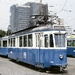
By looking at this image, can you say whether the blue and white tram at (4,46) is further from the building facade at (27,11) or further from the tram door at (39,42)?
the tram door at (39,42)

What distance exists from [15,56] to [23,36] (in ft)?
14.2

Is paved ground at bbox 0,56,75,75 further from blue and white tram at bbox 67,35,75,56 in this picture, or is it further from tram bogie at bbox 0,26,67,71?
blue and white tram at bbox 67,35,75,56

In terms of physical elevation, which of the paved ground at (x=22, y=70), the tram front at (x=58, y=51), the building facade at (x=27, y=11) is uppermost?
the building facade at (x=27, y=11)

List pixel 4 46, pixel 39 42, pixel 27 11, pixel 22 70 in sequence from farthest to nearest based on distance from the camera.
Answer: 1. pixel 27 11
2. pixel 4 46
3. pixel 22 70
4. pixel 39 42

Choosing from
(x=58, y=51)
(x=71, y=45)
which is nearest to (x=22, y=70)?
(x=58, y=51)

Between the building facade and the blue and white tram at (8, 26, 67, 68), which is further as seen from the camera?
the building facade

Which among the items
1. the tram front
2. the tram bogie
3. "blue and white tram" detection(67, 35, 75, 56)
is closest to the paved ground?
the tram bogie

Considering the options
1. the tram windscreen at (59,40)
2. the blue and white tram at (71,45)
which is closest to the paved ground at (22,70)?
the tram windscreen at (59,40)

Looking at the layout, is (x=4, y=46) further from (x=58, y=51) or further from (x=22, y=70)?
(x=58, y=51)

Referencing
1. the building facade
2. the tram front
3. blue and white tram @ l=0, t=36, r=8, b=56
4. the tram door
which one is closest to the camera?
the tram front

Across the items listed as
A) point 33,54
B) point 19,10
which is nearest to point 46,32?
point 33,54

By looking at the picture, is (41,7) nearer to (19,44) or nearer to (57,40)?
(19,44)

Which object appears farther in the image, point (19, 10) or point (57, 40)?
point (19, 10)

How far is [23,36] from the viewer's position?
1917 centimetres
